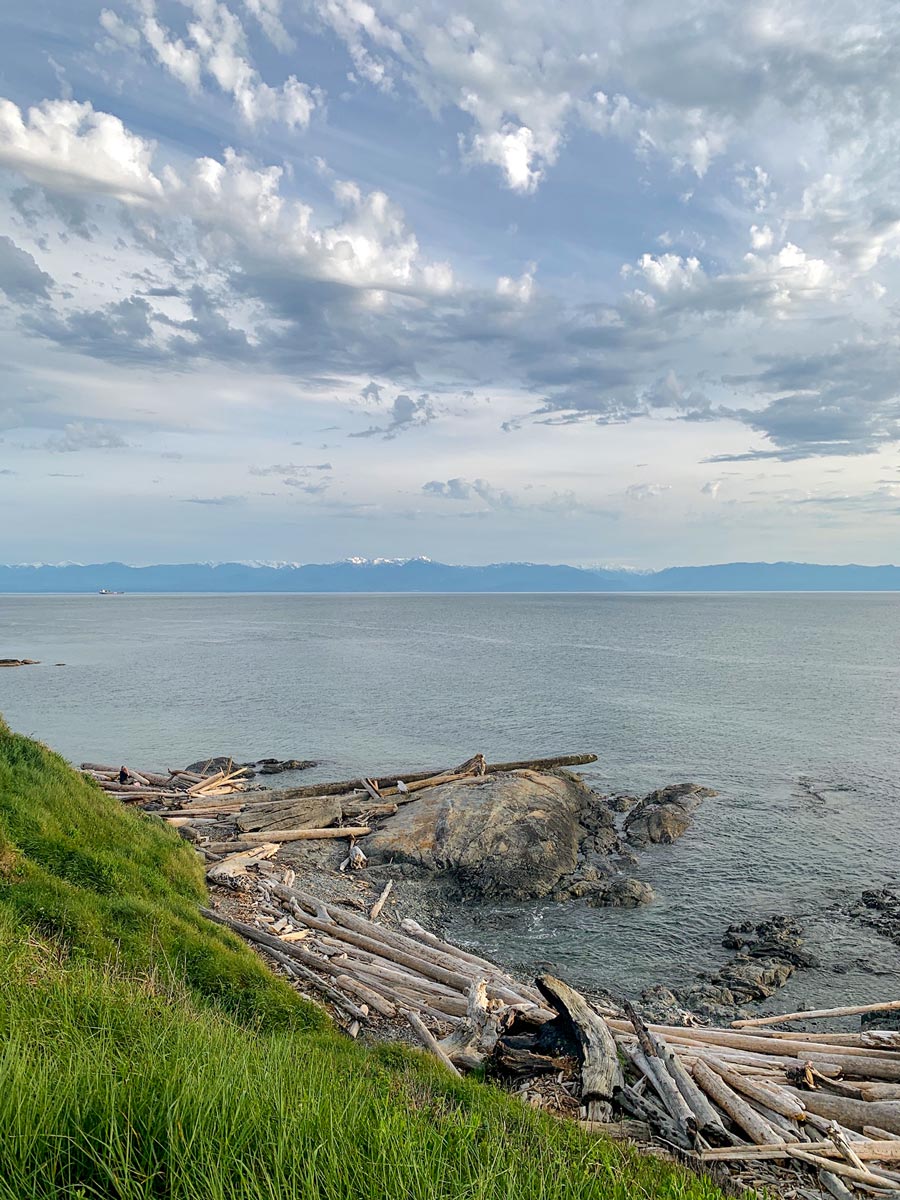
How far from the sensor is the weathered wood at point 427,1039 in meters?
10.6

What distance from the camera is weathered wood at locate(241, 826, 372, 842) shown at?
87.0 feet

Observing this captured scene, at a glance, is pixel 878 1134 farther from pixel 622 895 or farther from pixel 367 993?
pixel 622 895

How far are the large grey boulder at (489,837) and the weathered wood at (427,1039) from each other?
12.6m

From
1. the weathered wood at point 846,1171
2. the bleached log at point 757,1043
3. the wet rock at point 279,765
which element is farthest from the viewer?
the wet rock at point 279,765

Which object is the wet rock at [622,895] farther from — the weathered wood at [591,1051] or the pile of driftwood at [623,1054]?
the weathered wood at [591,1051]

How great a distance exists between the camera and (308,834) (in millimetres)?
27500

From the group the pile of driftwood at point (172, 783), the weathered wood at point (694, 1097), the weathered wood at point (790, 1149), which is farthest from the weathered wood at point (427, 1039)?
the pile of driftwood at point (172, 783)

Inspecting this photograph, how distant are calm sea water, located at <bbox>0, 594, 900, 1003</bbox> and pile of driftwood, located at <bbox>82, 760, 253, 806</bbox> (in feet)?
18.8

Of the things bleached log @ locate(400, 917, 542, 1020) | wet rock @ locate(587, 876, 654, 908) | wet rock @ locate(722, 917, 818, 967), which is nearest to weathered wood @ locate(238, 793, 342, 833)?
bleached log @ locate(400, 917, 542, 1020)

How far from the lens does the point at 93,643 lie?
12281 cm

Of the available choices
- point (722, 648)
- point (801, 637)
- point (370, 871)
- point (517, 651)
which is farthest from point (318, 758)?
point (801, 637)

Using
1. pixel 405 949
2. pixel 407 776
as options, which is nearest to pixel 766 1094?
pixel 405 949

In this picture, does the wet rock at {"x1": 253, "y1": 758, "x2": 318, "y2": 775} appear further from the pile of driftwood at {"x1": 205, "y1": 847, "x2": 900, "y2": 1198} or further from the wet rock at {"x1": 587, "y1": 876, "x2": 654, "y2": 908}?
the pile of driftwood at {"x1": 205, "y1": 847, "x2": 900, "y2": 1198}

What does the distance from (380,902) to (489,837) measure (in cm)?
684
